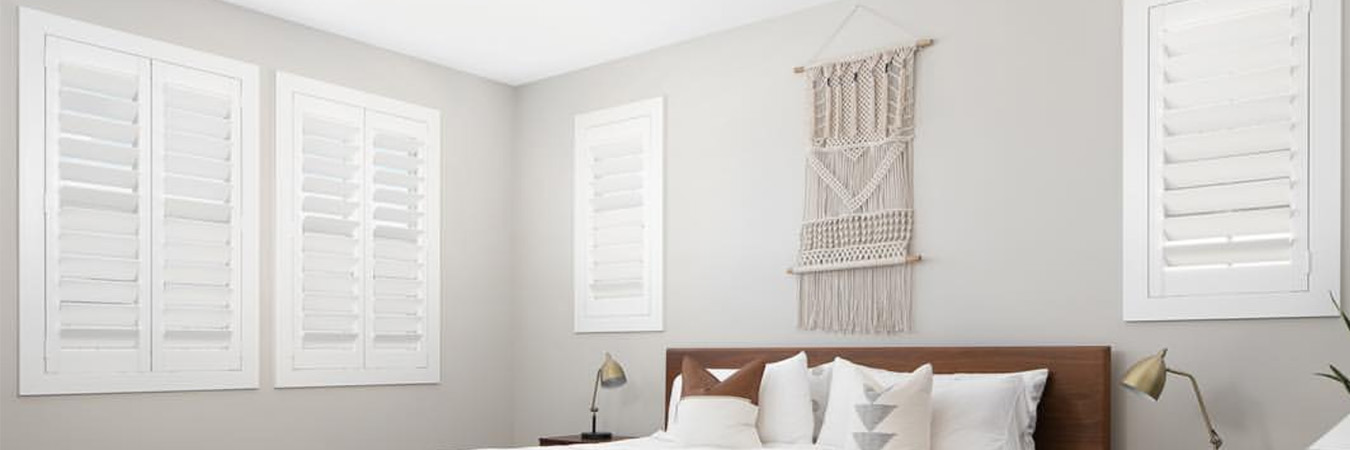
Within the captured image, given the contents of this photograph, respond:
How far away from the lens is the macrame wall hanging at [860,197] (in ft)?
13.0

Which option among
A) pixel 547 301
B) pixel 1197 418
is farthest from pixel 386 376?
pixel 1197 418

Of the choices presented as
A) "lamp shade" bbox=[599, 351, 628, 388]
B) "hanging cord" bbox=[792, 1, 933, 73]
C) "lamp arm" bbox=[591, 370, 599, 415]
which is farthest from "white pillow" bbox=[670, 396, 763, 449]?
"hanging cord" bbox=[792, 1, 933, 73]

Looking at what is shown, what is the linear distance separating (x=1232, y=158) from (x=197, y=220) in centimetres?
374

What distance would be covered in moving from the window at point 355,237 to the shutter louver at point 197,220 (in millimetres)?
221

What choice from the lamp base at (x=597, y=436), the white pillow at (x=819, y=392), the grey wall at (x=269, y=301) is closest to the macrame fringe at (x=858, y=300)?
the white pillow at (x=819, y=392)

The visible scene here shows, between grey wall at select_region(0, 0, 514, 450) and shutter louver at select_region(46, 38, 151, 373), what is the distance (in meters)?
0.13

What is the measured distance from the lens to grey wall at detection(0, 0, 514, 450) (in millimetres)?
3615

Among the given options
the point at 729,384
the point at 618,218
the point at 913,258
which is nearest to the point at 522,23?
the point at 618,218

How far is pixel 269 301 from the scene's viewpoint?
4.38 metres

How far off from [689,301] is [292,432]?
5.95 ft

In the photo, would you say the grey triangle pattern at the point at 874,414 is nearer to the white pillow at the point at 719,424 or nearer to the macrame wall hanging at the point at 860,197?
the white pillow at the point at 719,424

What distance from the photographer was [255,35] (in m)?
4.37

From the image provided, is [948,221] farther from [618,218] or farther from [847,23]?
[618,218]

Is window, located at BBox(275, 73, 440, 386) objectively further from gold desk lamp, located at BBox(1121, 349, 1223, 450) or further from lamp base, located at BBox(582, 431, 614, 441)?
gold desk lamp, located at BBox(1121, 349, 1223, 450)
